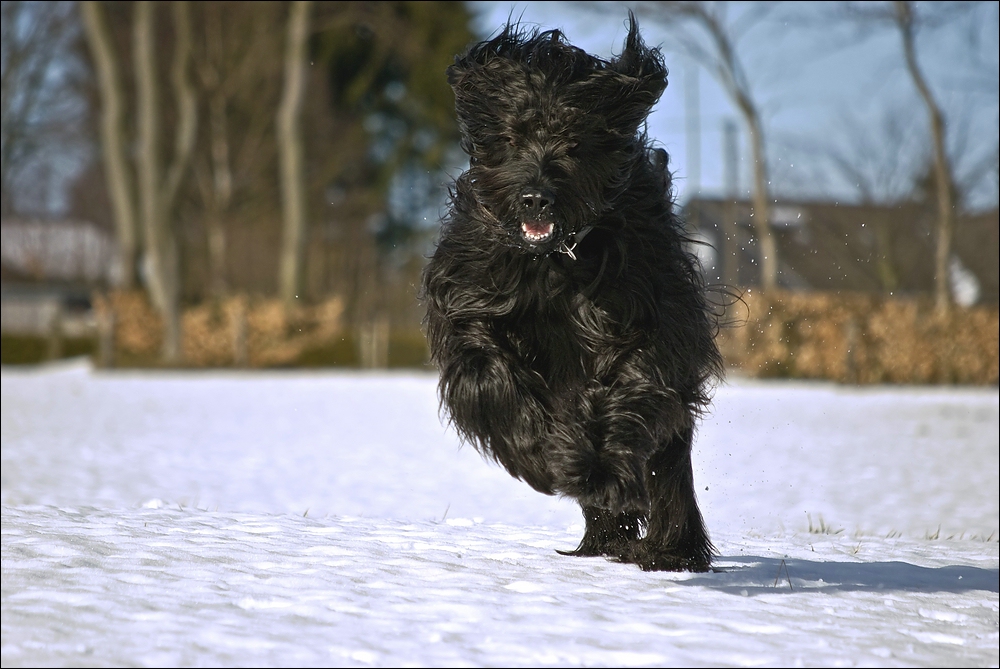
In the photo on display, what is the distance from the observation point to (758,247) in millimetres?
23344

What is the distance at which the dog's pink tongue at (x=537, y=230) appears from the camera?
3555 mm

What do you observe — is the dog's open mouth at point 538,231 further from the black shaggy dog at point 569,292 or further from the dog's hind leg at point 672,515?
the dog's hind leg at point 672,515

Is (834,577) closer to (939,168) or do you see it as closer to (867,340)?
(867,340)

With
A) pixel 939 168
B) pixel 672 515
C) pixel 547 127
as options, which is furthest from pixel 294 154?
pixel 672 515

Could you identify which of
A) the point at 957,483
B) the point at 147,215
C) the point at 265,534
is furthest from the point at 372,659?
the point at 147,215

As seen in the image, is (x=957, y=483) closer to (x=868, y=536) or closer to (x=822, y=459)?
(x=822, y=459)

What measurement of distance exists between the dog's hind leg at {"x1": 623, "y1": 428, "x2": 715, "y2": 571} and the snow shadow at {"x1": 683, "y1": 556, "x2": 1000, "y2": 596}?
0.11 m

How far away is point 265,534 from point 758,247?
2022cm

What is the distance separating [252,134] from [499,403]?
27343 millimetres

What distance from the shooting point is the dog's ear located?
12.7ft

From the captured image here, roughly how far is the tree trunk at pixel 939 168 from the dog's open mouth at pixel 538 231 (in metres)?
15.5

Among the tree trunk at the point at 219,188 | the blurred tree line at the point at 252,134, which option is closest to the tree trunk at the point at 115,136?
the blurred tree line at the point at 252,134

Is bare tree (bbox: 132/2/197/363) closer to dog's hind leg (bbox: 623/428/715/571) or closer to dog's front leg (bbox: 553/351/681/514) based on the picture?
dog's hind leg (bbox: 623/428/715/571)

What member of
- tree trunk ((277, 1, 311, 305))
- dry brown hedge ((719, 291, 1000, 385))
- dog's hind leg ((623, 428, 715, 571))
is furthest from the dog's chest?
tree trunk ((277, 1, 311, 305))
